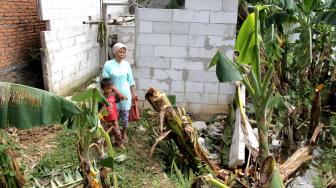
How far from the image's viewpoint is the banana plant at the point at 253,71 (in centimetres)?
357

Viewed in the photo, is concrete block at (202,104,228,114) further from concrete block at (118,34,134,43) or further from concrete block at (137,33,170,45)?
concrete block at (118,34,134,43)

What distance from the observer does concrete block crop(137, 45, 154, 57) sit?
6.53m

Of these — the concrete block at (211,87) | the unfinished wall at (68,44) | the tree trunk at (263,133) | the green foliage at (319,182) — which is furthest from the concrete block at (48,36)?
the green foliage at (319,182)

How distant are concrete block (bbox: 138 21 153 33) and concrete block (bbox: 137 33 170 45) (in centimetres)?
7

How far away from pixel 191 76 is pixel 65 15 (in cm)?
269

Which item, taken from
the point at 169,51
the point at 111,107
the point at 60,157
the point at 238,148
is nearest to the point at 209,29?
the point at 169,51

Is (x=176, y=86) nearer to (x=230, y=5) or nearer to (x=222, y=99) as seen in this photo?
(x=222, y=99)

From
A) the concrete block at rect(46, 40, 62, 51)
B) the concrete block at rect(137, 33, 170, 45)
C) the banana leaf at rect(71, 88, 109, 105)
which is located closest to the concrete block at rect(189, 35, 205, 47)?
the concrete block at rect(137, 33, 170, 45)

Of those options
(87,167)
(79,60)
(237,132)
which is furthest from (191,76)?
(87,167)

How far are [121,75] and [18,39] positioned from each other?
225cm

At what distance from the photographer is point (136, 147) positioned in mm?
5133

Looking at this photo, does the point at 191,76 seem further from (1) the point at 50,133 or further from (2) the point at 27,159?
(2) the point at 27,159

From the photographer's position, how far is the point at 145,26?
21.0ft

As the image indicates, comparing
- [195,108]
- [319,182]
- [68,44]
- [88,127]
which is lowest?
[319,182]
